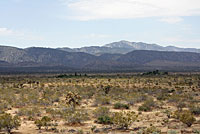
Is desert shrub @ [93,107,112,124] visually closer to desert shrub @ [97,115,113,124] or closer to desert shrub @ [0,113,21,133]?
desert shrub @ [97,115,113,124]

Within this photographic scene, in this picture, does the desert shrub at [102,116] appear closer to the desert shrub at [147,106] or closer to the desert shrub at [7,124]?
the desert shrub at [147,106]

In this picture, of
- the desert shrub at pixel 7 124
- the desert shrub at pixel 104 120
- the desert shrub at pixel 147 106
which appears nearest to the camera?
the desert shrub at pixel 7 124

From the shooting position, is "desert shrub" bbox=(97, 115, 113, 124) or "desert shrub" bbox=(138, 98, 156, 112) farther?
"desert shrub" bbox=(138, 98, 156, 112)

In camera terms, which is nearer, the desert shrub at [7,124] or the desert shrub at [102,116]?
the desert shrub at [7,124]

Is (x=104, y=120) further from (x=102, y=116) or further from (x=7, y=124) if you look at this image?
(x=7, y=124)

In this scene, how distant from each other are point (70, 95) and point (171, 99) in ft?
38.8

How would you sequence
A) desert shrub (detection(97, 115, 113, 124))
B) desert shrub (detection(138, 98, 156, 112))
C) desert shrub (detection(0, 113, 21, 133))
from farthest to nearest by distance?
desert shrub (detection(138, 98, 156, 112)), desert shrub (detection(97, 115, 113, 124)), desert shrub (detection(0, 113, 21, 133))

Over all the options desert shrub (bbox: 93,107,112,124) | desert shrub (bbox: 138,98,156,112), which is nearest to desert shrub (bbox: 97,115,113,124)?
desert shrub (bbox: 93,107,112,124)

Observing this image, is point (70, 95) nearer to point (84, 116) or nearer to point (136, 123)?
point (84, 116)

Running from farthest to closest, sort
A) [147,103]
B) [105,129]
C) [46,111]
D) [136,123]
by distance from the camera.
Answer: [147,103], [46,111], [136,123], [105,129]

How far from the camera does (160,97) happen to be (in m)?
33.2

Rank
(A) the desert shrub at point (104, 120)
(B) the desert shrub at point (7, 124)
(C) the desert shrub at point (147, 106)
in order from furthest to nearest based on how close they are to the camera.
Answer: (C) the desert shrub at point (147, 106), (A) the desert shrub at point (104, 120), (B) the desert shrub at point (7, 124)

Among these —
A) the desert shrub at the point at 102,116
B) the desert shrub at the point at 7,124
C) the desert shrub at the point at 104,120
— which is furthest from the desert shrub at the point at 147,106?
the desert shrub at the point at 7,124

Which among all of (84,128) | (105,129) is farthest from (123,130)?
(84,128)
